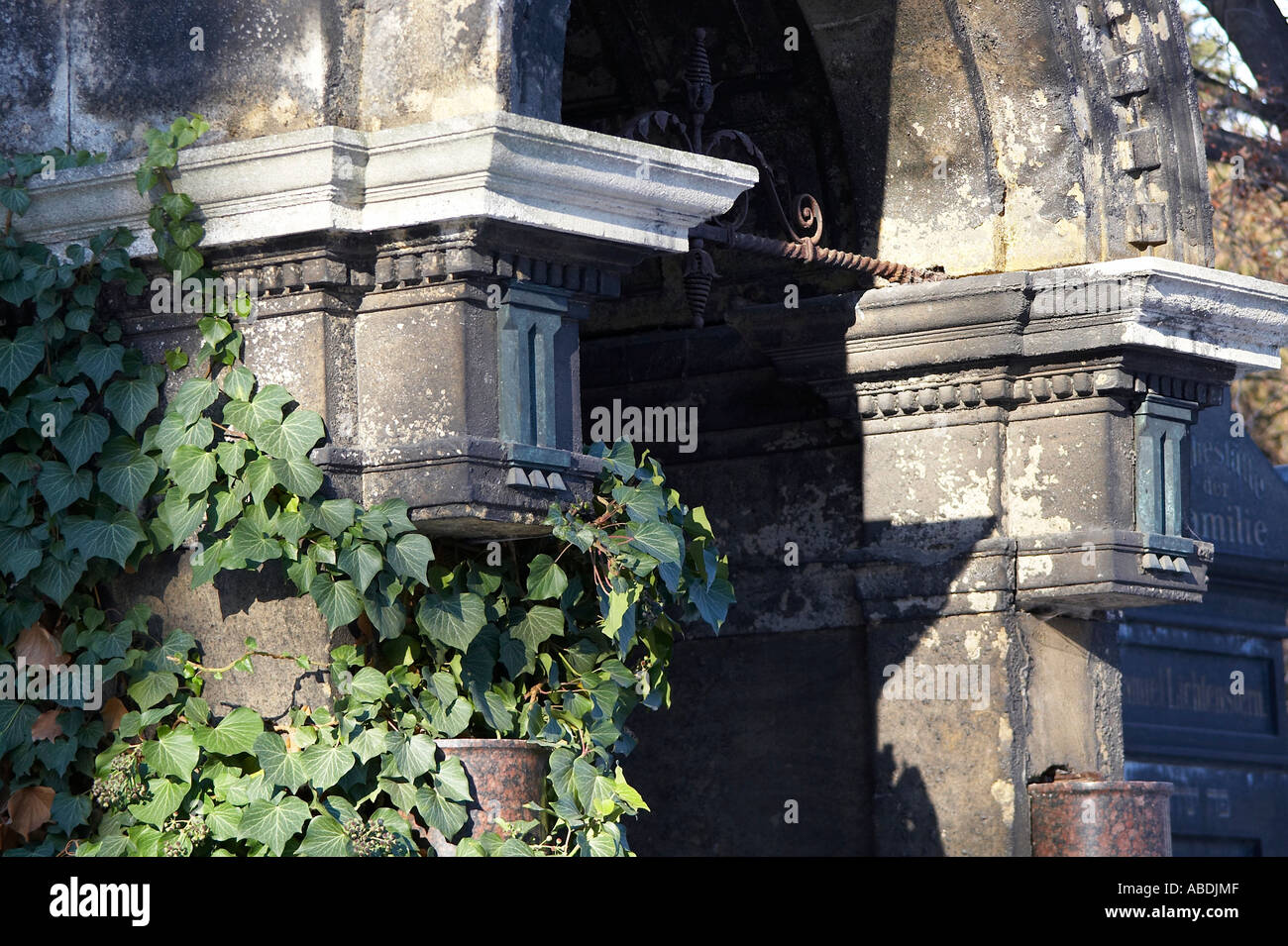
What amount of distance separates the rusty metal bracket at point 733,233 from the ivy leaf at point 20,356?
1.64 m

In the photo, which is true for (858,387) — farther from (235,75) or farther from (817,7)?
(235,75)

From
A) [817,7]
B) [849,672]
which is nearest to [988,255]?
[817,7]

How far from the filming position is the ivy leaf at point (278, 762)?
175 inches

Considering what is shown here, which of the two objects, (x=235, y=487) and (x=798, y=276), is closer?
(x=235, y=487)

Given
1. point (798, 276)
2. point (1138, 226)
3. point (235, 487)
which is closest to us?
point (235, 487)

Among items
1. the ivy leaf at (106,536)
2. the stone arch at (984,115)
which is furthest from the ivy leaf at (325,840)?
the stone arch at (984,115)

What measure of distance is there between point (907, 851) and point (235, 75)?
2.82 meters

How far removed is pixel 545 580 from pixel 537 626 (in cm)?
11

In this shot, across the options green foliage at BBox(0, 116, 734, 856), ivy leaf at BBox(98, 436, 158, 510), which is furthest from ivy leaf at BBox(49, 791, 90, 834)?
ivy leaf at BBox(98, 436, 158, 510)

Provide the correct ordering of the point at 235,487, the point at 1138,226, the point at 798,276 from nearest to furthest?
the point at 235,487
the point at 1138,226
the point at 798,276

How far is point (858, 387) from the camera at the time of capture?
6.30m

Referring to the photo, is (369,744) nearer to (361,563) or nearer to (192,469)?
(361,563)

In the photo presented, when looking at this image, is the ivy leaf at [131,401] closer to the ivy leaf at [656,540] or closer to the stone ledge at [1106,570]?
the ivy leaf at [656,540]

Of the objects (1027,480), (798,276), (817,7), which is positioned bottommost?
(1027,480)
